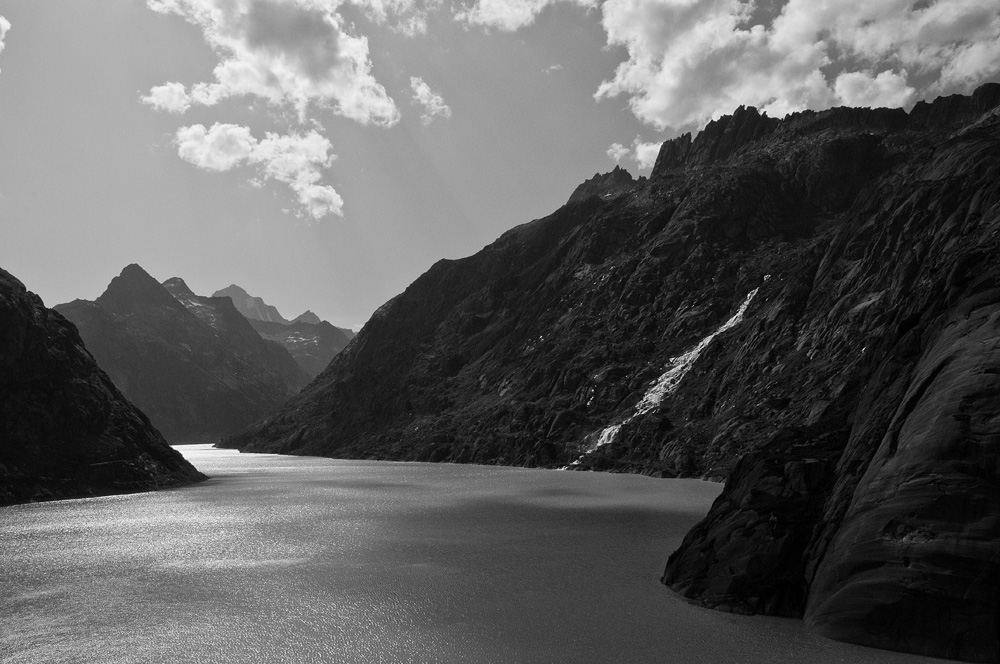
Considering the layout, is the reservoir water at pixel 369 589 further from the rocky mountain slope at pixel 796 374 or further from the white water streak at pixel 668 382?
the white water streak at pixel 668 382

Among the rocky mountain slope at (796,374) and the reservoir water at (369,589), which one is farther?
the reservoir water at (369,589)

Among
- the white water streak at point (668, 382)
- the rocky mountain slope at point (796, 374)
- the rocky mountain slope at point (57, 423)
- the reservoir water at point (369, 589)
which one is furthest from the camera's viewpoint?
the white water streak at point (668, 382)

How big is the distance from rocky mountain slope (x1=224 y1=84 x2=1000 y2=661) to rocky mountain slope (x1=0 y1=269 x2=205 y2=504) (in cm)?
7179

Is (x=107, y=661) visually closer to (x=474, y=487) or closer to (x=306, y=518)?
(x=306, y=518)

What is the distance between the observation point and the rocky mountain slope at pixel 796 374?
21734 mm

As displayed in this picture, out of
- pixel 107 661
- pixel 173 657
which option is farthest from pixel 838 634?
pixel 107 661

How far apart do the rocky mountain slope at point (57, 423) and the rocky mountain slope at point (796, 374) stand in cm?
7179

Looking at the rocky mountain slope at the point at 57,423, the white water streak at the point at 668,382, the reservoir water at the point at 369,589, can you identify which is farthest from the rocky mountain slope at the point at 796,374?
the rocky mountain slope at the point at 57,423

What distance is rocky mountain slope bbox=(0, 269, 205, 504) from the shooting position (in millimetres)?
75062

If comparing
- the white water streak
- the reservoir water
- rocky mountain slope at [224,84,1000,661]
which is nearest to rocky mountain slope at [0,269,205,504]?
the reservoir water

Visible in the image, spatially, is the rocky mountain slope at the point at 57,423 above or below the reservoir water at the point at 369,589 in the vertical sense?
above

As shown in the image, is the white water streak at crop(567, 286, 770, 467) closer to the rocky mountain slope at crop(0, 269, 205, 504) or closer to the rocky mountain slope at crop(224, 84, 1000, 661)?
the rocky mountain slope at crop(224, 84, 1000, 661)

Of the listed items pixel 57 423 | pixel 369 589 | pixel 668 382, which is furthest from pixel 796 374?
pixel 57 423

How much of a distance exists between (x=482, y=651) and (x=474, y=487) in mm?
62999
